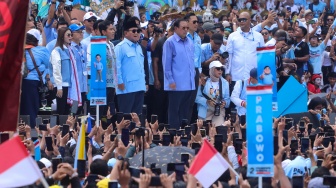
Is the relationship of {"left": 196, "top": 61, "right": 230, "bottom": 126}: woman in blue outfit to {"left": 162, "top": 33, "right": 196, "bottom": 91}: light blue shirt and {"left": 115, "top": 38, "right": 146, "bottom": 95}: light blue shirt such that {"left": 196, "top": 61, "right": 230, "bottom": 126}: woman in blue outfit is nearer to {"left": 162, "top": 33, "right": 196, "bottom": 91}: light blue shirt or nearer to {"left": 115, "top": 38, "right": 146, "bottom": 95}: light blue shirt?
{"left": 162, "top": 33, "right": 196, "bottom": 91}: light blue shirt

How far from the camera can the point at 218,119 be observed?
17.6 m

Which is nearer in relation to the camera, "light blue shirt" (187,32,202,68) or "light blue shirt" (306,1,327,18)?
"light blue shirt" (187,32,202,68)

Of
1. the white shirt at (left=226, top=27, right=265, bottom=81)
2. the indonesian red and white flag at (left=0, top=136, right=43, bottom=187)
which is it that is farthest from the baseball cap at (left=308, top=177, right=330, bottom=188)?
the white shirt at (left=226, top=27, right=265, bottom=81)

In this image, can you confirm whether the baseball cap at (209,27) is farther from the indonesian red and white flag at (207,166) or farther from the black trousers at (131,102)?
the indonesian red and white flag at (207,166)

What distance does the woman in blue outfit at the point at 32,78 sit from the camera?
1658 centimetres

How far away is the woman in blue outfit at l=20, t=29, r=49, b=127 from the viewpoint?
16.6 metres

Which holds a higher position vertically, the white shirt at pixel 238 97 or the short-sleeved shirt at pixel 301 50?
the short-sleeved shirt at pixel 301 50

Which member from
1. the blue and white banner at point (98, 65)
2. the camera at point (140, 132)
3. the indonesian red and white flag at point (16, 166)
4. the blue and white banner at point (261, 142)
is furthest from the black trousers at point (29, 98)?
the indonesian red and white flag at point (16, 166)

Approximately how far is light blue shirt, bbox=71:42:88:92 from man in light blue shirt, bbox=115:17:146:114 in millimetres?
689

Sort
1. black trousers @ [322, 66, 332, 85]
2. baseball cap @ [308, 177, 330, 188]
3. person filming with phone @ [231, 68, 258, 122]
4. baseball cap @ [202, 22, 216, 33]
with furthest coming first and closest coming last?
black trousers @ [322, 66, 332, 85] → baseball cap @ [202, 22, 216, 33] → person filming with phone @ [231, 68, 258, 122] → baseball cap @ [308, 177, 330, 188]

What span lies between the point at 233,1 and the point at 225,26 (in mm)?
7128

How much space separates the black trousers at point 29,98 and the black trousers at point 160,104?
2.24 m

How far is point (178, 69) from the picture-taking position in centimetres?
1698

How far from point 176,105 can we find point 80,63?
1.49 metres
